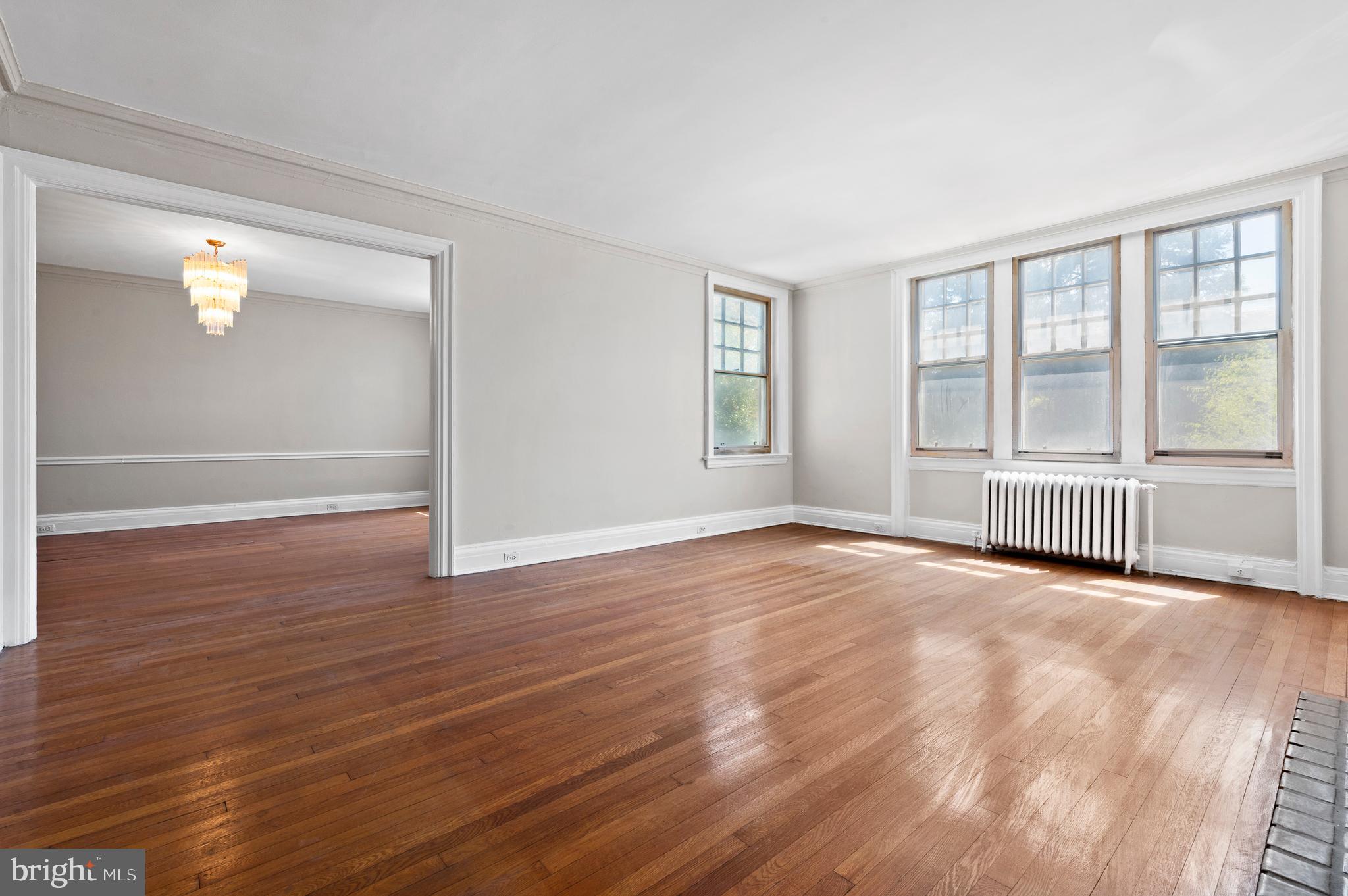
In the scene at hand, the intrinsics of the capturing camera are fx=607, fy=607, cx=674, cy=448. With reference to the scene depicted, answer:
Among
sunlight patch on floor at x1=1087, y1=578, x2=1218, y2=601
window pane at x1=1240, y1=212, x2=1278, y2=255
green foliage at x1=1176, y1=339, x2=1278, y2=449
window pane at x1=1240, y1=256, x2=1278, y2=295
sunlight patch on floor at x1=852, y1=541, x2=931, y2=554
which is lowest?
sunlight patch on floor at x1=1087, y1=578, x2=1218, y2=601

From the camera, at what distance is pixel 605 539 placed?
18.2 feet

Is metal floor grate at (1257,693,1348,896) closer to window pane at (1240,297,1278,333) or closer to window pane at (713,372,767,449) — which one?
window pane at (1240,297,1278,333)

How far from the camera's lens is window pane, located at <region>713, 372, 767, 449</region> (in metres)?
6.76

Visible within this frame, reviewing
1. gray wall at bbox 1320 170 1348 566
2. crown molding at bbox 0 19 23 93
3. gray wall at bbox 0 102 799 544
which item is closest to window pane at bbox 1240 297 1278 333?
gray wall at bbox 1320 170 1348 566

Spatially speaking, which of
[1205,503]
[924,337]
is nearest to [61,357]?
[924,337]

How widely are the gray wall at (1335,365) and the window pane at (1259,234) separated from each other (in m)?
0.29

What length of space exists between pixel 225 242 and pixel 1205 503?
342 inches

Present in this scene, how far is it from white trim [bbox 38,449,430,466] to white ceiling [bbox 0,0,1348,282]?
522 cm

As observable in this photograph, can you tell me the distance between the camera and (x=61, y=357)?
6.55 m

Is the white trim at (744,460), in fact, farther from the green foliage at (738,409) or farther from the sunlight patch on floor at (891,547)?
the sunlight patch on floor at (891,547)

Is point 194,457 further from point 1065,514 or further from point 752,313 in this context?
point 1065,514

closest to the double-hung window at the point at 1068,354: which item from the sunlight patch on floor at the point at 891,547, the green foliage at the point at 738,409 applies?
the sunlight patch on floor at the point at 891,547

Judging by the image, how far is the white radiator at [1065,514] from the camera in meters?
4.70

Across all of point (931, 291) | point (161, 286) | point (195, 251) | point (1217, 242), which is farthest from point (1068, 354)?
point (161, 286)
